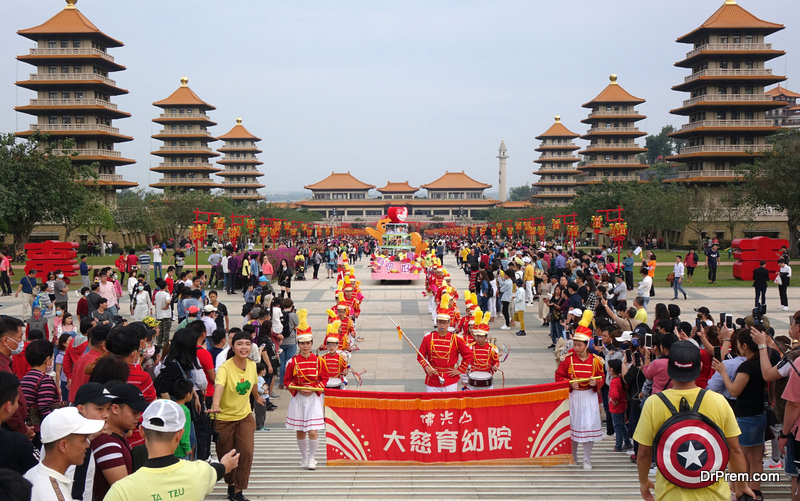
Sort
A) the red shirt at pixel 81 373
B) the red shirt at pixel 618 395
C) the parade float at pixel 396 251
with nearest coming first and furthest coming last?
the red shirt at pixel 81 373, the red shirt at pixel 618 395, the parade float at pixel 396 251

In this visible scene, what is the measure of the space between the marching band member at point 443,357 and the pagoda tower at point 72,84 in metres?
47.3

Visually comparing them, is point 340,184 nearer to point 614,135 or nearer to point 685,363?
point 614,135

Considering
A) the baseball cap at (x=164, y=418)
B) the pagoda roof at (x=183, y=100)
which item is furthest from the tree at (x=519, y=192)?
the baseball cap at (x=164, y=418)

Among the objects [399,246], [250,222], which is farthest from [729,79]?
[250,222]

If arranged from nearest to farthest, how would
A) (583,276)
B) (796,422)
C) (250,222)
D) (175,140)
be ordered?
1. (796,422)
2. (583,276)
3. (250,222)
4. (175,140)

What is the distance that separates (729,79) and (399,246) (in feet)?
110

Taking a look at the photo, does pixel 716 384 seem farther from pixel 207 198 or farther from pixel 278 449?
pixel 207 198

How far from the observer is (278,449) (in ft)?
24.4

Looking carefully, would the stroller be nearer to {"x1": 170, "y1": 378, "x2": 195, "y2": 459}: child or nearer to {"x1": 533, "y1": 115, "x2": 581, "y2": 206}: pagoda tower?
{"x1": 170, "y1": 378, "x2": 195, "y2": 459}: child

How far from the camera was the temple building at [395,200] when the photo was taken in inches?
3774

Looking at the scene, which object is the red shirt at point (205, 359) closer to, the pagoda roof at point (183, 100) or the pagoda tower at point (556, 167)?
the pagoda roof at point (183, 100)

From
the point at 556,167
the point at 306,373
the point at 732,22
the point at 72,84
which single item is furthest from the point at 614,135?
the point at 306,373

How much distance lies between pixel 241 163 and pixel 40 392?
7815cm

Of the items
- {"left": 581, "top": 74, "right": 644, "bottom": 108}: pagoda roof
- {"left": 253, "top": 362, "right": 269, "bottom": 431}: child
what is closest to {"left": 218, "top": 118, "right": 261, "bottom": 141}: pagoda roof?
{"left": 581, "top": 74, "right": 644, "bottom": 108}: pagoda roof
